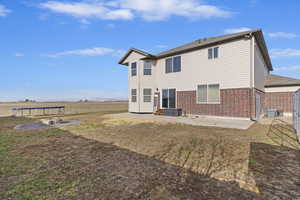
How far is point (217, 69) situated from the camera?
12.2 m

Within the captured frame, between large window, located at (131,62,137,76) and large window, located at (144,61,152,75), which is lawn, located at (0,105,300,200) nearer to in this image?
large window, located at (144,61,152,75)

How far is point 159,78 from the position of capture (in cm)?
1631

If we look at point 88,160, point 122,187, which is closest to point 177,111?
point 88,160

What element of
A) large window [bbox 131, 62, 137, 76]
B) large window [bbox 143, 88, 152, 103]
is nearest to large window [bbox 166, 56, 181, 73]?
large window [bbox 143, 88, 152, 103]

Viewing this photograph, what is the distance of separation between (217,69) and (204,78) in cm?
122

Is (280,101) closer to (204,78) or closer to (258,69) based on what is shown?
(258,69)

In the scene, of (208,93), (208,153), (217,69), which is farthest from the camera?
(208,93)

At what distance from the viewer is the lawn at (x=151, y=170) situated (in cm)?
281

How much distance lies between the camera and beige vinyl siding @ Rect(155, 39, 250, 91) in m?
11.1

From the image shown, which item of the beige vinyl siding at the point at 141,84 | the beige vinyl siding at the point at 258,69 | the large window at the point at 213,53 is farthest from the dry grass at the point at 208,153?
the beige vinyl siding at the point at 141,84

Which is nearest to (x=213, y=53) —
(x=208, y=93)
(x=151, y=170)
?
(x=208, y=93)

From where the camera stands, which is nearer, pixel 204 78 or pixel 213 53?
pixel 213 53

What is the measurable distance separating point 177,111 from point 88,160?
10.8 metres

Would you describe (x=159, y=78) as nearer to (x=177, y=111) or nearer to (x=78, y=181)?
(x=177, y=111)
